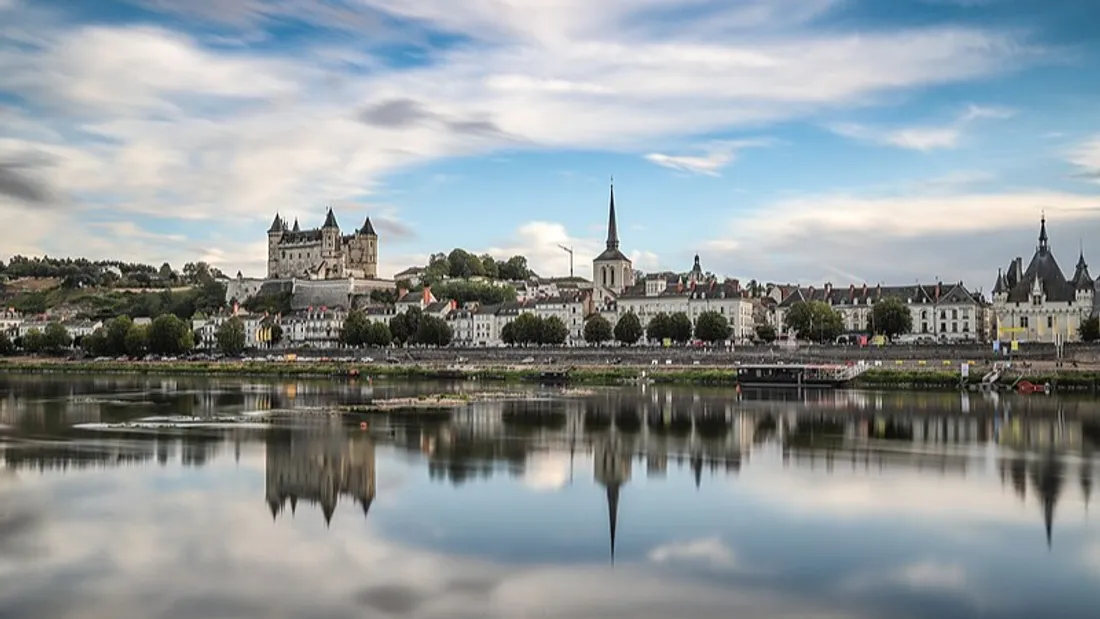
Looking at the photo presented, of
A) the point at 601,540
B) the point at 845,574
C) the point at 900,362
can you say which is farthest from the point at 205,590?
the point at 900,362

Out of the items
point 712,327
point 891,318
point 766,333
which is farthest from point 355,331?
point 891,318

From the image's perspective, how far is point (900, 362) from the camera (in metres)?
49.2

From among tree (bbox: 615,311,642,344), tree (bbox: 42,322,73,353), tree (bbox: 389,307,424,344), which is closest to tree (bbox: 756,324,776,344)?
tree (bbox: 615,311,642,344)

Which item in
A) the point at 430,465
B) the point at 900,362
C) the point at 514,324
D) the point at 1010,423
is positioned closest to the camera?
the point at 430,465

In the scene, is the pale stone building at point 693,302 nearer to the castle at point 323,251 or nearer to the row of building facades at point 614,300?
the row of building facades at point 614,300

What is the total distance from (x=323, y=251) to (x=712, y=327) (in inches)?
2169

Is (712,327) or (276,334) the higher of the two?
(712,327)

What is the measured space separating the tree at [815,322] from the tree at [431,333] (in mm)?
23676

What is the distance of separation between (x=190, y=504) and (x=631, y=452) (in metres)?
9.82

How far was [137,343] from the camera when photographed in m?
75.4

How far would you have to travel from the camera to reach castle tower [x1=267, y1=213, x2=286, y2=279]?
373 feet

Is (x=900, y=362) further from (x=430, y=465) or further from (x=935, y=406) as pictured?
(x=430, y=465)

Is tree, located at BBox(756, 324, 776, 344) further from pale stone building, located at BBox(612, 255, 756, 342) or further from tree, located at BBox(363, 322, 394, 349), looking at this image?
tree, located at BBox(363, 322, 394, 349)

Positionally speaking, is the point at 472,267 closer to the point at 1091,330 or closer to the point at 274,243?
the point at 274,243
